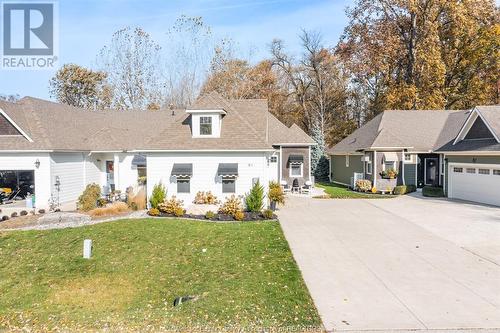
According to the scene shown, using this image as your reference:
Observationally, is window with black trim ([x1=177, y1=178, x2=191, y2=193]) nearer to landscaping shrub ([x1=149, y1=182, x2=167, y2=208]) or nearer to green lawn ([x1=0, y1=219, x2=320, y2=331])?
landscaping shrub ([x1=149, y1=182, x2=167, y2=208])

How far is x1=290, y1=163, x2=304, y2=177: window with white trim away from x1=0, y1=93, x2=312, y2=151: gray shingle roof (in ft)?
6.25

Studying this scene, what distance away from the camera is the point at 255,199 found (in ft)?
61.8

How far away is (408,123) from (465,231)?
17.1 m

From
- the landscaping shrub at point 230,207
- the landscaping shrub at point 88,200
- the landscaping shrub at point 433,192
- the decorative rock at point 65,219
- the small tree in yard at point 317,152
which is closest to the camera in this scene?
the decorative rock at point 65,219

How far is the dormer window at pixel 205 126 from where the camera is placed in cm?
2055

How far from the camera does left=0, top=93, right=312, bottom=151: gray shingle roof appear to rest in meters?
20.2

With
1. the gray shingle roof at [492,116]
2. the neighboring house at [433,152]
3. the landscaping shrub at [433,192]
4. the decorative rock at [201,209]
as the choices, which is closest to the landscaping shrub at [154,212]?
the decorative rock at [201,209]

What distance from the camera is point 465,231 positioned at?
15.3 meters

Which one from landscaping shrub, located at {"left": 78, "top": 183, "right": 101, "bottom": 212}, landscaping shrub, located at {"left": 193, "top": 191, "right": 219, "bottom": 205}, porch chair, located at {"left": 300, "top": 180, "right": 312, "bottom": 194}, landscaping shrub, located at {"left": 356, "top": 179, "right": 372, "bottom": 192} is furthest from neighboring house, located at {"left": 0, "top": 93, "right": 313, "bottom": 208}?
landscaping shrub, located at {"left": 356, "top": 179, "right": 372, "bottom": 192}

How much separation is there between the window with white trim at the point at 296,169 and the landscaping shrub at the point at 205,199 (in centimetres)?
1184

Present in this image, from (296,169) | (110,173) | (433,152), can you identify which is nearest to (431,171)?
(433,152)

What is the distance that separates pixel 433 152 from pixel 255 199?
15.9 metres

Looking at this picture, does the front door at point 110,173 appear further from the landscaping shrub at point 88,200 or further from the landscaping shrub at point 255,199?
the landscaping shrub at point 255,199

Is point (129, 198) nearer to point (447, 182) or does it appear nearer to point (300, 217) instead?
point (300, 217)
